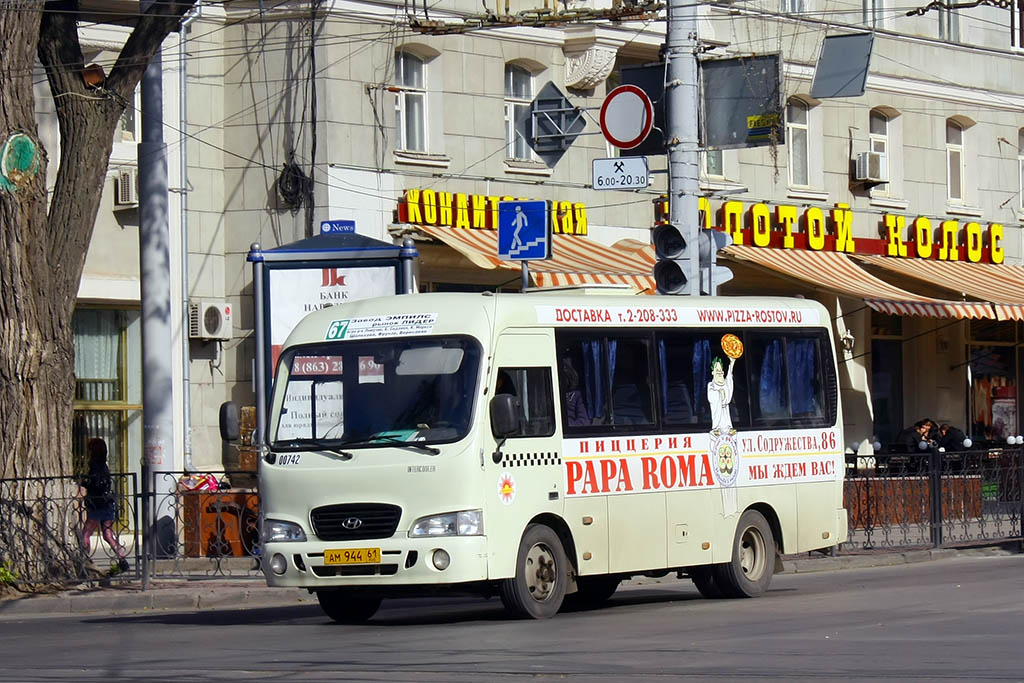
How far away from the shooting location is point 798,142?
1271 inches

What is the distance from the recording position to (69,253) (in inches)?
721

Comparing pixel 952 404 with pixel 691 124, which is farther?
pixel 952 404

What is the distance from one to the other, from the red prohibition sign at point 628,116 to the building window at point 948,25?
625 inches

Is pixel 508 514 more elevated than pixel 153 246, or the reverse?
pixel 153 246

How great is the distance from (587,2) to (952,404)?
1192 centimetres

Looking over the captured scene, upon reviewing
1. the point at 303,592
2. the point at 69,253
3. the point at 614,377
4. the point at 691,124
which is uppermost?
the point at 691,124

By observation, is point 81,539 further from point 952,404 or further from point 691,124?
point 952,404

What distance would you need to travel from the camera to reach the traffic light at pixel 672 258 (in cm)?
1956

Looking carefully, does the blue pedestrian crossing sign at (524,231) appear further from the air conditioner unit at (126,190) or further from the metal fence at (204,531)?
the air conditioner unit at (126,190)

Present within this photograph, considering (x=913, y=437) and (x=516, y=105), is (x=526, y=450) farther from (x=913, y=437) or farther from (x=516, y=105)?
(x=913, y=437)

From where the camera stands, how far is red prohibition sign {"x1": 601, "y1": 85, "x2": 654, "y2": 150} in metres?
20.4

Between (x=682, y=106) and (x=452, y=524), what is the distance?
773cm

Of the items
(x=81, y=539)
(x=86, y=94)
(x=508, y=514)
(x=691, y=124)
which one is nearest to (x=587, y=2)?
(x=691, y=124)

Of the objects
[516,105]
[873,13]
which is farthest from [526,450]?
[873,13]
